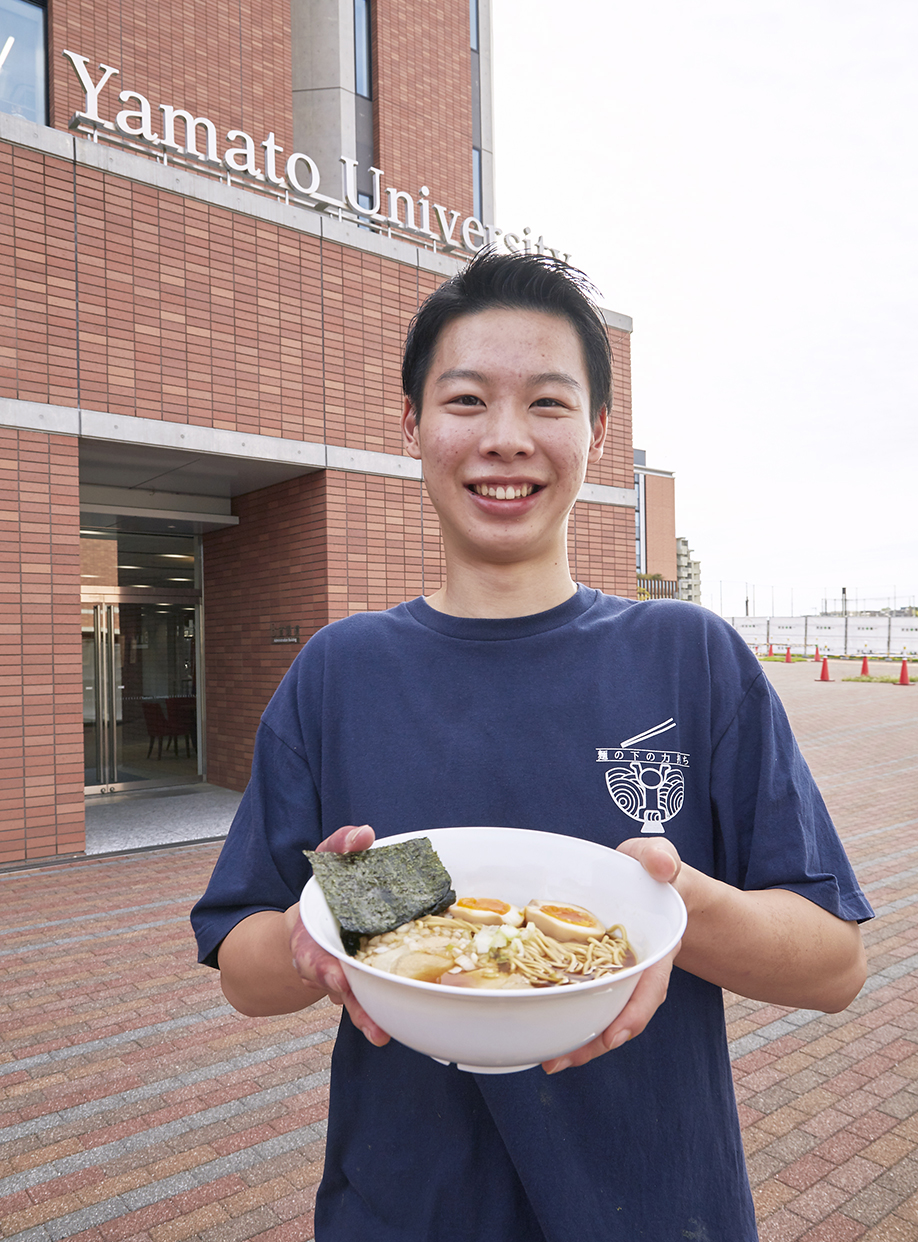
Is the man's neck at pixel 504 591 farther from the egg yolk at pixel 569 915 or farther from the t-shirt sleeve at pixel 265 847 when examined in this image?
the egg yolk at pixel 569 915

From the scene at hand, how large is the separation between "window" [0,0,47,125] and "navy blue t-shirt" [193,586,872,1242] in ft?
36.7

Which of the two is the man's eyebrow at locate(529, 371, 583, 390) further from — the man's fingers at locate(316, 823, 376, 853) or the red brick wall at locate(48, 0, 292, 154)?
the red brick wall at locate(48, 0, 292, 154)

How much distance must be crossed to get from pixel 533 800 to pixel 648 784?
0.56ft

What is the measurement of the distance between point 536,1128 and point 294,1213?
88.7 inches

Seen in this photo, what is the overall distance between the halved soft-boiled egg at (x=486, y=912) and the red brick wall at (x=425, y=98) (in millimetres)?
15737

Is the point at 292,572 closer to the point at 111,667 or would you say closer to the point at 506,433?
the point at 111,667

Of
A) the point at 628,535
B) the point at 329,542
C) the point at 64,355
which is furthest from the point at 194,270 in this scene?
the point at 628,535

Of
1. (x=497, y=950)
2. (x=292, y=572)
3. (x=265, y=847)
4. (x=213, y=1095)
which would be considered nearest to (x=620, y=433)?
(x=292, y=572)

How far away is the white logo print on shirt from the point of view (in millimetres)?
1262

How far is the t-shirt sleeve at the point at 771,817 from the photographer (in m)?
1.20

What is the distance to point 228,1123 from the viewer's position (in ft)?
11.2

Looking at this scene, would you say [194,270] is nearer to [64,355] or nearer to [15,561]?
[64,355]

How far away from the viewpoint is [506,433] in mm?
1371

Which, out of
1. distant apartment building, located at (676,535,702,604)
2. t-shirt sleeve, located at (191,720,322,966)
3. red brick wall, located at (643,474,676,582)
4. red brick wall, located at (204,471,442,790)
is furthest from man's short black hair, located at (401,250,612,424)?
distant apartment building, located at (676,535,702,604)
